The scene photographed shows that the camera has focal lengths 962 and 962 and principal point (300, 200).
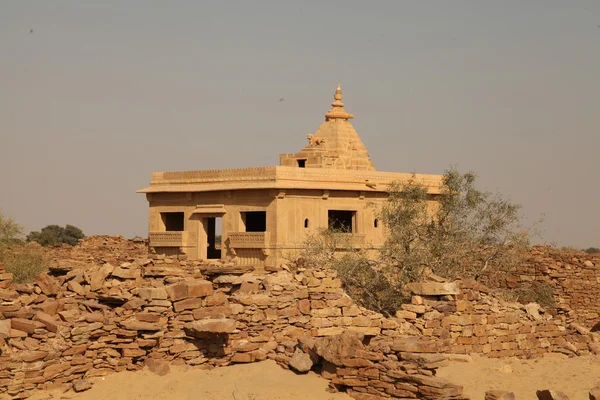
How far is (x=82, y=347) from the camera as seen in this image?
1202 cm

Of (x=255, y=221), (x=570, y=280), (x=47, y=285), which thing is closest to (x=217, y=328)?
(x=47, y=285)

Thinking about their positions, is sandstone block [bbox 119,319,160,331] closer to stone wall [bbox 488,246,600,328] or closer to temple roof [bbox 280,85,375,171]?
stone wall [bbox 488,246,600,328]

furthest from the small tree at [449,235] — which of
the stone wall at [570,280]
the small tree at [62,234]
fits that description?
the small tree at [62,234]

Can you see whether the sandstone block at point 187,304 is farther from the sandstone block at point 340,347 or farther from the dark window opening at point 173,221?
the dark window opening at point 173,221

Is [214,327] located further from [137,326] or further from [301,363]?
[301,363]

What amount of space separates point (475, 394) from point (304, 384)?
7.21ft

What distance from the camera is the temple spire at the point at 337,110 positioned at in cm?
3020

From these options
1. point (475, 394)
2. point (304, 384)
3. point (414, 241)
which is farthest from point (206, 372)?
point (414, 241)

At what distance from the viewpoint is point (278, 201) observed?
26000mm

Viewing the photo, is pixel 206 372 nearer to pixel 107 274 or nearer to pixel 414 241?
pixel 107 274

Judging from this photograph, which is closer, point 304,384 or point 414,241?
point 304,384

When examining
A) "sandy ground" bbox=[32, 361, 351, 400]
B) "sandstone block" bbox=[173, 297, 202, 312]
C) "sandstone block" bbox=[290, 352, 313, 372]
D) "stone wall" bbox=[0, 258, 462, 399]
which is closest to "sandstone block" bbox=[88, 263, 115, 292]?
"stone wall" bbox=[0, 258, 462, 399]

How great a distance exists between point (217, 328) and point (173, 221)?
18.0m

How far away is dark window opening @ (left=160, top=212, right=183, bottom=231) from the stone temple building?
31 millimetres
